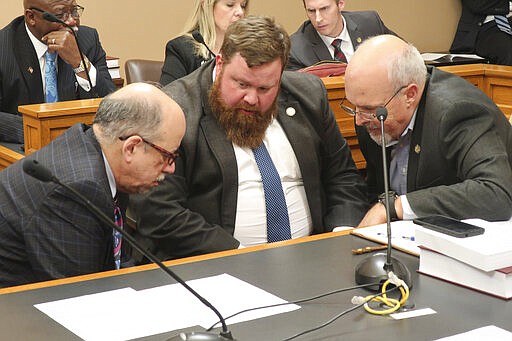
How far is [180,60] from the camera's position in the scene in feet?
15.2

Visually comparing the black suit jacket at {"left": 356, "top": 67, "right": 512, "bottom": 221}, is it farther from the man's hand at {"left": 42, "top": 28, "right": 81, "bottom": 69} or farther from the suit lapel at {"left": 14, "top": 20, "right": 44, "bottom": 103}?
the suit lapel at {"left": 14, "top": 20, "right": 44, "bottom": 103}

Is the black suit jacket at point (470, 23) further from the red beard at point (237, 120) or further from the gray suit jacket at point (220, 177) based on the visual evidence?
the red beard at point (237, 120)

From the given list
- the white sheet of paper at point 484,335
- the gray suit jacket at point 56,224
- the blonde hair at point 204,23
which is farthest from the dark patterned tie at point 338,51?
the white sheet of paper at point 484,335

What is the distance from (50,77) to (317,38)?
5.08 ft

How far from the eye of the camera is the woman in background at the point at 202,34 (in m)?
4.62

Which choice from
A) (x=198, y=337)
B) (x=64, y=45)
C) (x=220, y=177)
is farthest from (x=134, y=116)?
(x=64, y=45)

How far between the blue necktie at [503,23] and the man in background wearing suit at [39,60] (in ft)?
12.7

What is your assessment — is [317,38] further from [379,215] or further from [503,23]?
[503,23]

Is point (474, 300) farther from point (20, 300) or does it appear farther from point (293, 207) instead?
point (293, 207)

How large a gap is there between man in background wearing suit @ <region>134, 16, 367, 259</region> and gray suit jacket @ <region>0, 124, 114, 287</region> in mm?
571

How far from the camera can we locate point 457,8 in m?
8.54

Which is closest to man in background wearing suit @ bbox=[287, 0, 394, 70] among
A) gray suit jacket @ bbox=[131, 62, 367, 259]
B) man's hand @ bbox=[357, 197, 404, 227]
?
gray suit jacket @ bbox=[131, 62, 367, 259]

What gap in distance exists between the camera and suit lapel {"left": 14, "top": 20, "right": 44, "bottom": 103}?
466 centimetres

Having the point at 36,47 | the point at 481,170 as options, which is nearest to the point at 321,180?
the point at 481,170
